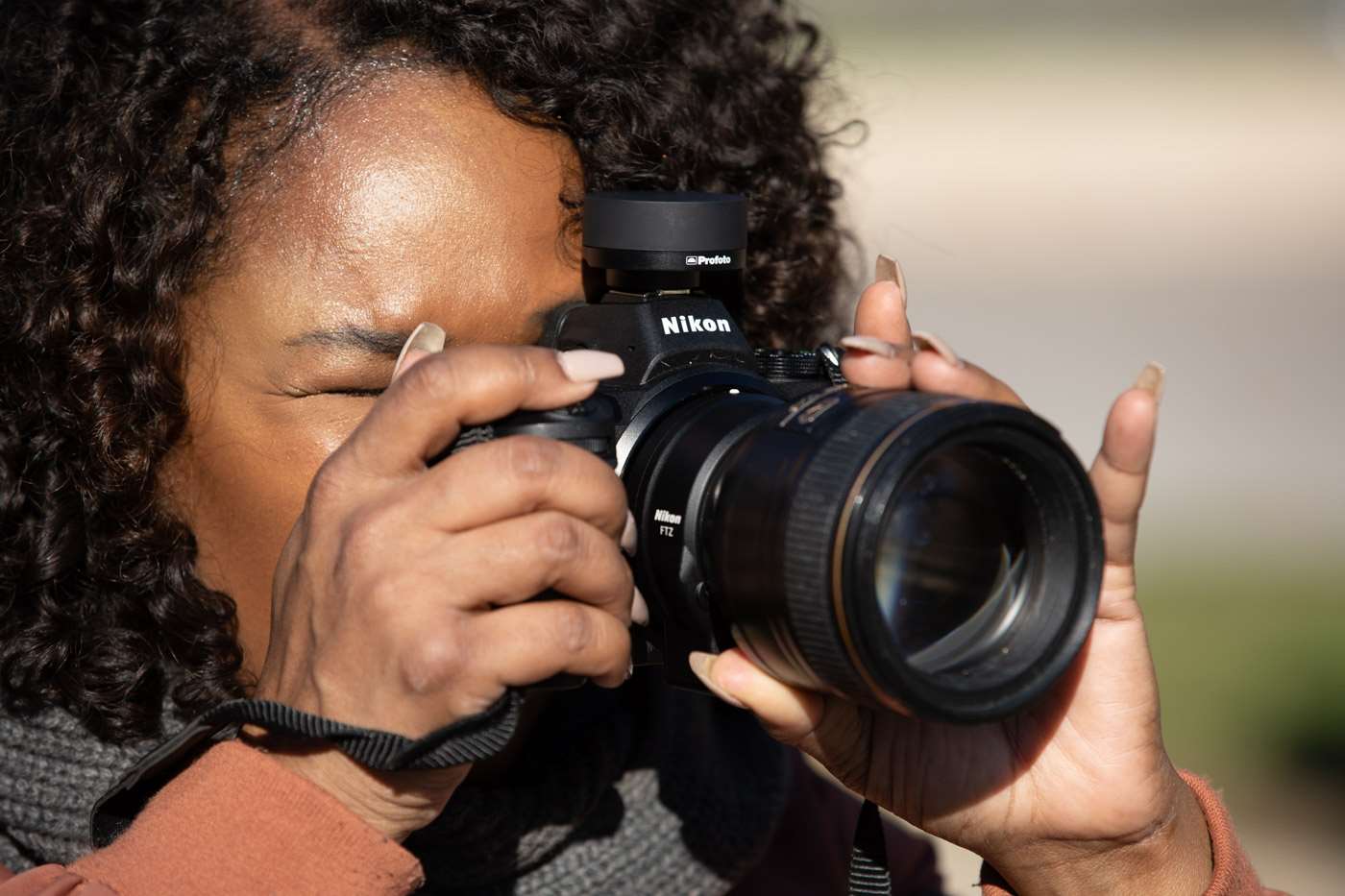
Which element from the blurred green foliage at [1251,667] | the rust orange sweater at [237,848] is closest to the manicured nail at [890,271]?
the rust orange sweater at [237,848]

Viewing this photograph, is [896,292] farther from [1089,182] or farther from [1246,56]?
[1246,56]

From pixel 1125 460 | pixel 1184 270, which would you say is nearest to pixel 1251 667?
pixel 1125 460

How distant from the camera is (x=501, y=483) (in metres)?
1.12

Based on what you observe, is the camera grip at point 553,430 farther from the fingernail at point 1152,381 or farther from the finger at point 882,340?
the fingernail at point 1152,381

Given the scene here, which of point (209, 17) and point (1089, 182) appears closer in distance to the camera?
point (209, 17)

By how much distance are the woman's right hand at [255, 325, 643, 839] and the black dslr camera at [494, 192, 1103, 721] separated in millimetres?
51

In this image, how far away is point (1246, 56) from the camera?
27.3ft

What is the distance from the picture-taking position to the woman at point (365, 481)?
1.15 m

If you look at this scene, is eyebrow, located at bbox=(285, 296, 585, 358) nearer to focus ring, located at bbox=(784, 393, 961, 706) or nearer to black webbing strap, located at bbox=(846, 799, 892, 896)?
focus ring, located at bbox=(784, 393, 961, 706)

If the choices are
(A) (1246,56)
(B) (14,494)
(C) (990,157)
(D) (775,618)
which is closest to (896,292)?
(D) (775,618)

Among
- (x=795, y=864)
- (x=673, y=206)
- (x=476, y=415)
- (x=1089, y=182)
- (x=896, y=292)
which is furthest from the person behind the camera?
(x=1089, y=182)

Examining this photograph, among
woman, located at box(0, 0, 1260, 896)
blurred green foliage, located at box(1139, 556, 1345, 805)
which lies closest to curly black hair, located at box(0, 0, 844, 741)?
woman, located at box(0, 0, 1260, 896)

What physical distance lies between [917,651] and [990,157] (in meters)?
6.80

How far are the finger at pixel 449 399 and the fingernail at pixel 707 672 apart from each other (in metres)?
0.24
